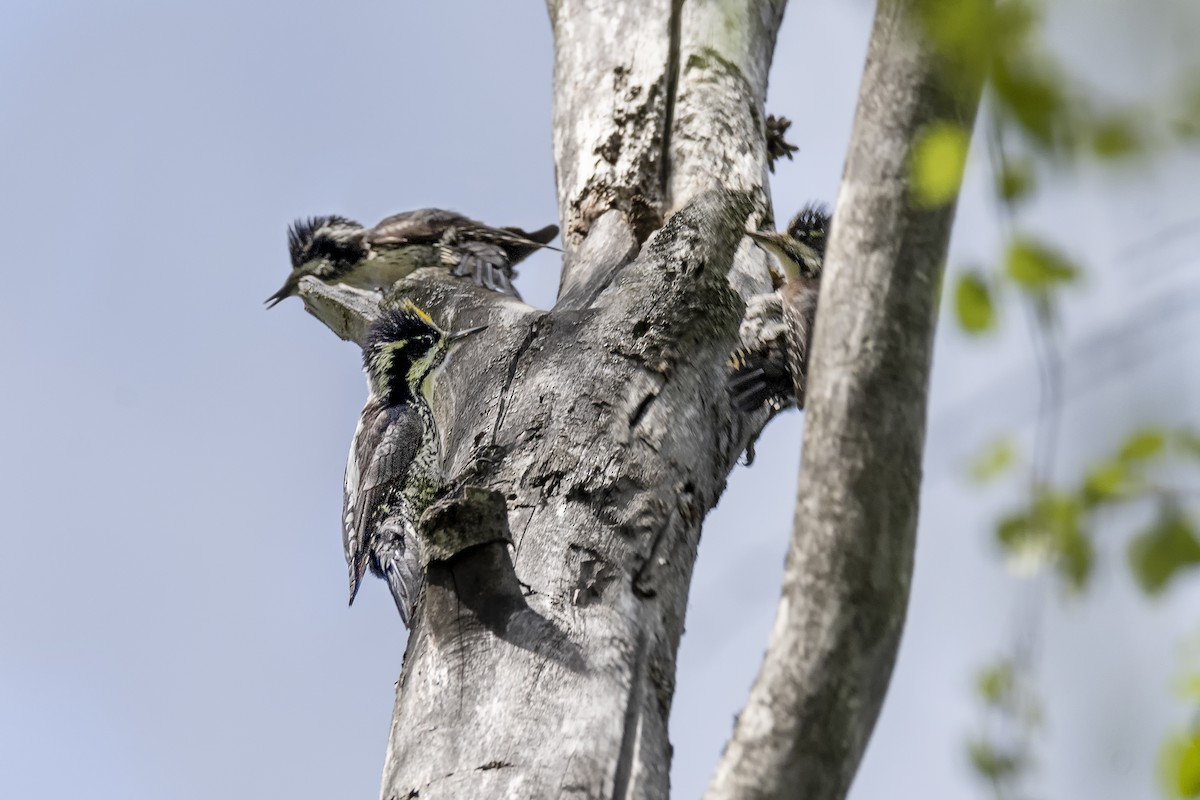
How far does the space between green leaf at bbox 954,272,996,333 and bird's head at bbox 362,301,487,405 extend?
4660 mm

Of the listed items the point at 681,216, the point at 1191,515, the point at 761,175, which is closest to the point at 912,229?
the point at 1191,515

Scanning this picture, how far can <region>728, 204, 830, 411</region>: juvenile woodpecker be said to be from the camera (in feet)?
14.9

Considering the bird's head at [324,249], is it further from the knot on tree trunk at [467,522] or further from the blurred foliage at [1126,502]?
the blurred foliage at [1126,502]

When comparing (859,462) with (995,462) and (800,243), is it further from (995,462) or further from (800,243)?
(800,243)

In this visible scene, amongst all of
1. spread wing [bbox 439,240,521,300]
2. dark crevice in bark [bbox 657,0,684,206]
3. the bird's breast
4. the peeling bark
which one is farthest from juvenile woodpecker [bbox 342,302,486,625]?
the peeling bark

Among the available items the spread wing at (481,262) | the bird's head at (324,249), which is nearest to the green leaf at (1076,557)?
the spread wing at (481,262)

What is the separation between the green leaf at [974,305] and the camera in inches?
69.0

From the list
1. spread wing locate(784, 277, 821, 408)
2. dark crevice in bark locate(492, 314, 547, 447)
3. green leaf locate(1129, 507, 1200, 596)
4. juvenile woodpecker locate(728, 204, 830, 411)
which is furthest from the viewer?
spread wing locate(784, 277, 821, 408)

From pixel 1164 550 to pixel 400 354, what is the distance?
18.5 ft

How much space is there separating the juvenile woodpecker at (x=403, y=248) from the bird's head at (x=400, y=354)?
446 mm

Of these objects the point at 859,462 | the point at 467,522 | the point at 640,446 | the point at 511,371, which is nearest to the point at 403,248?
the point at 511,371

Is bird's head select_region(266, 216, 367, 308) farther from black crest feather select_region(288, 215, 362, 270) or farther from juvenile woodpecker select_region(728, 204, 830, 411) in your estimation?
juvenile woodpecker select_region(728, 204, 830, 411)

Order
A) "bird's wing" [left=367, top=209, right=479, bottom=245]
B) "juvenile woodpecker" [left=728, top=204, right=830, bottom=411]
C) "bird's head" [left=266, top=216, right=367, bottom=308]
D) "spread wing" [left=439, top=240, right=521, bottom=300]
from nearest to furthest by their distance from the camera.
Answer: "juvenile woodpecker" [left=728, top=204, right=830, bottom=411], "spread wing" [left=439, top=240, right=521, bottom=300], "bird's wing" [left=367, top=209, right=479, bottom=245], "bird's head" [left=266, top=216, right=367, bottom=308]

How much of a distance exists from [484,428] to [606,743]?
118 centimetres
